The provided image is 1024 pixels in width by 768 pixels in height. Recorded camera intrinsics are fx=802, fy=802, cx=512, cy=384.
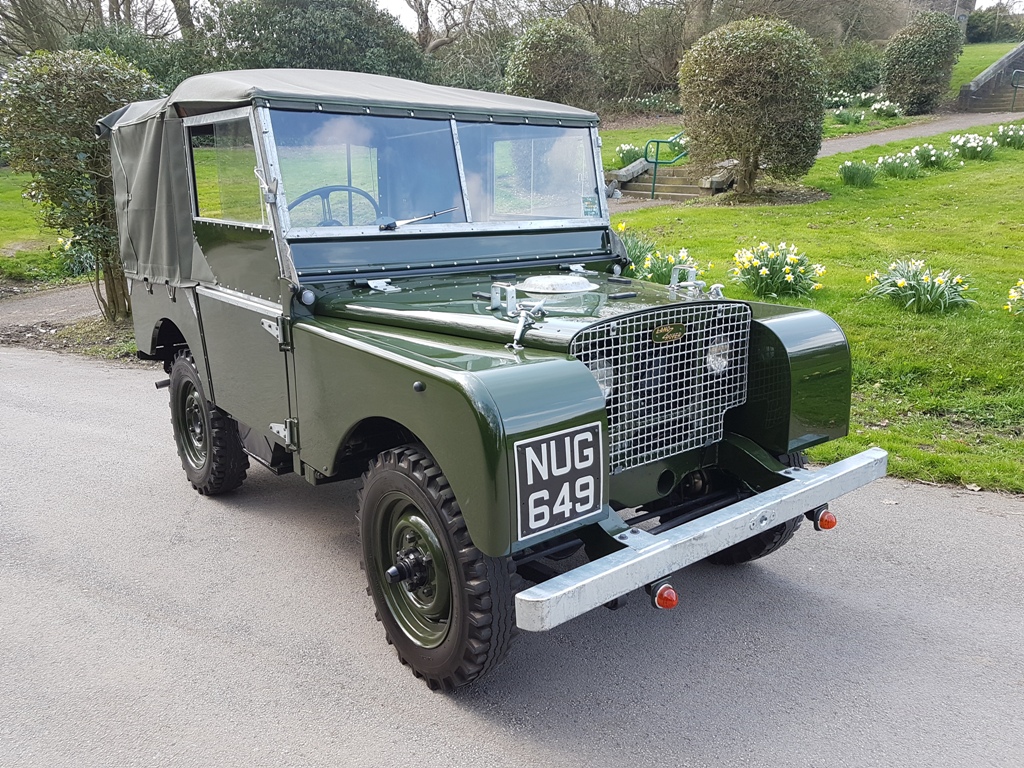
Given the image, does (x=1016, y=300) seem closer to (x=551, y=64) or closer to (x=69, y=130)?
(x=69, y=130)

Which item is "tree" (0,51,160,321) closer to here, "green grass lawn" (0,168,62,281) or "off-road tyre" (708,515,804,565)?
"green grass lawn" (0,168,62,281)

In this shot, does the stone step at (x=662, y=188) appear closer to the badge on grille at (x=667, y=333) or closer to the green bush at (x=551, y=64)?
the green bush at (x=551, y=64)

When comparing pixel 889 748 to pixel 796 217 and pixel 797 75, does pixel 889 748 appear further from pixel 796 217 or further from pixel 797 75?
pixel 797 75

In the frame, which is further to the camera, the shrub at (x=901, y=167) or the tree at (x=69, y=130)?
the shrub at (x=901, y=167)

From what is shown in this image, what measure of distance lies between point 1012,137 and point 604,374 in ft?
51.3

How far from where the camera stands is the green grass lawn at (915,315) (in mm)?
5227

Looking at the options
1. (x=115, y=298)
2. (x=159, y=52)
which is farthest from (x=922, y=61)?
(x=115, y=298)

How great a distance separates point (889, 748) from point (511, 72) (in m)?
15.1

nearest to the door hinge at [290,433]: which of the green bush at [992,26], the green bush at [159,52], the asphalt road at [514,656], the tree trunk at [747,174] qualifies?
the asphalt road at [514,656]

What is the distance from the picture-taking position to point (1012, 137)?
1484 cm

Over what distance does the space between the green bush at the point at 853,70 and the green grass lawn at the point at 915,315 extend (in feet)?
43.8

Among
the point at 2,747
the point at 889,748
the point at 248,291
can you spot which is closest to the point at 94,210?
the point at 248,291

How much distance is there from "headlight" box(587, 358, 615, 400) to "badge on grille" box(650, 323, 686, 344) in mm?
209

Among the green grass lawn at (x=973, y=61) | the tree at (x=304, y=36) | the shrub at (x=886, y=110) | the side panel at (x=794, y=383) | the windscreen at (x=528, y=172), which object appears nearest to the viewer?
the side panel at (x=794, y=383)
